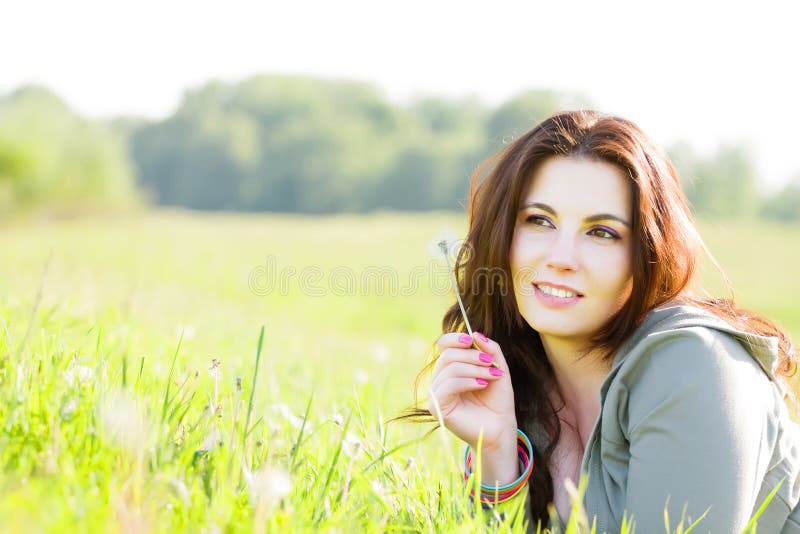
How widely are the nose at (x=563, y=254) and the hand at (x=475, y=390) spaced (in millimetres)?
318

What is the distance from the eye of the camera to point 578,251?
2273 millimetres

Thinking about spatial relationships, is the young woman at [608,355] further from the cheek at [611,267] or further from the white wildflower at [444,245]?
the white wildflower at [444,245]

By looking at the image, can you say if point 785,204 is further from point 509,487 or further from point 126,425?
point 126,425

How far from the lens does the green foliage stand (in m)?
37.8

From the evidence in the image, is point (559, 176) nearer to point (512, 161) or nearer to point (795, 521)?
point (512, 161)

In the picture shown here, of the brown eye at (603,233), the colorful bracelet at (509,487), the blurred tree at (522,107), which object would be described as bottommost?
the colorful bracelet at (509,487)

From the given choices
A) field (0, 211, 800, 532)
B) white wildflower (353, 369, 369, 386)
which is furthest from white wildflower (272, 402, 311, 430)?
white wildflower (353, 369, 369, 386)

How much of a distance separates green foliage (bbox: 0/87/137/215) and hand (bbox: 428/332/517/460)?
40.1 m

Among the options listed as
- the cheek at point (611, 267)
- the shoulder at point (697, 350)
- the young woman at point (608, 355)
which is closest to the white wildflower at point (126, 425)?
the young woman at point (608, 355)

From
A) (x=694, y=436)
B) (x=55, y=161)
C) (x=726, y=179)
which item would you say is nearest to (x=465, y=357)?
(x=694, y=436)

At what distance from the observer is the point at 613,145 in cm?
235

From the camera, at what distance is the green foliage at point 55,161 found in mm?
37812

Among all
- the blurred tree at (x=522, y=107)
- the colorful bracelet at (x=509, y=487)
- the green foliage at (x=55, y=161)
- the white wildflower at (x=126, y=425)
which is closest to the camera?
the white wildflower at (x=126, y=425)

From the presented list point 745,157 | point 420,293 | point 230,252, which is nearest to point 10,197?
point 230,252
